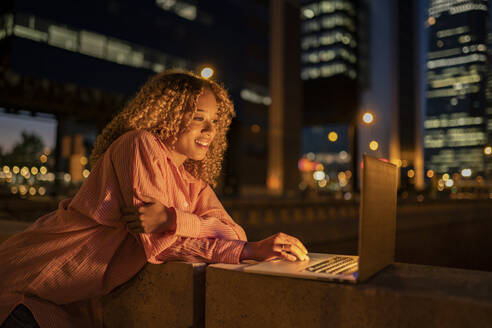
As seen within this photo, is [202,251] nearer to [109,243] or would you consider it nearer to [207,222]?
[207,222]

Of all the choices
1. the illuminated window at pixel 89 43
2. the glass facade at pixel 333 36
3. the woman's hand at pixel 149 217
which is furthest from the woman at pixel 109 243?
the glass facade at pixel 333 36

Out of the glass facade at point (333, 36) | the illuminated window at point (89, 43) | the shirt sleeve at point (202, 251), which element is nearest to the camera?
the shirt sleeve at point (202, 251)

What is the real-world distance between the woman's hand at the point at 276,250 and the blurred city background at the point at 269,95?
4.66ft

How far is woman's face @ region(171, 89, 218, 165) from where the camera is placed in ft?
8.00

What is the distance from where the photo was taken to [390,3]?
64.1 m

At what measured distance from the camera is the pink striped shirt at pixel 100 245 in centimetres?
197

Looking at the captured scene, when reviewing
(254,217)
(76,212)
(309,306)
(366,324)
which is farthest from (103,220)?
(254,217)

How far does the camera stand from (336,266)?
1863mm

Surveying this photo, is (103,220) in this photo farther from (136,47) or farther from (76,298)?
(136,47)

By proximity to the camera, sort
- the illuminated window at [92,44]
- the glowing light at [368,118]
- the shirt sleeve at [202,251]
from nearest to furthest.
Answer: the shirt sleeve at [202,251], the glowing light at [368,118], the illuminated window at [92,44]

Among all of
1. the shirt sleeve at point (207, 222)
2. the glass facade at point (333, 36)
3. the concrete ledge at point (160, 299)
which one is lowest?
the concrete ledge at point (160, 299)

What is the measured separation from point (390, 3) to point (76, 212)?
229 feet

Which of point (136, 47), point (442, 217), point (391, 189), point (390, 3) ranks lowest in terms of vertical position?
point (442, 217)

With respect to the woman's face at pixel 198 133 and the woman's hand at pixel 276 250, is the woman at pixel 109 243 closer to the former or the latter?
the woman's hand at pixel 276 250
